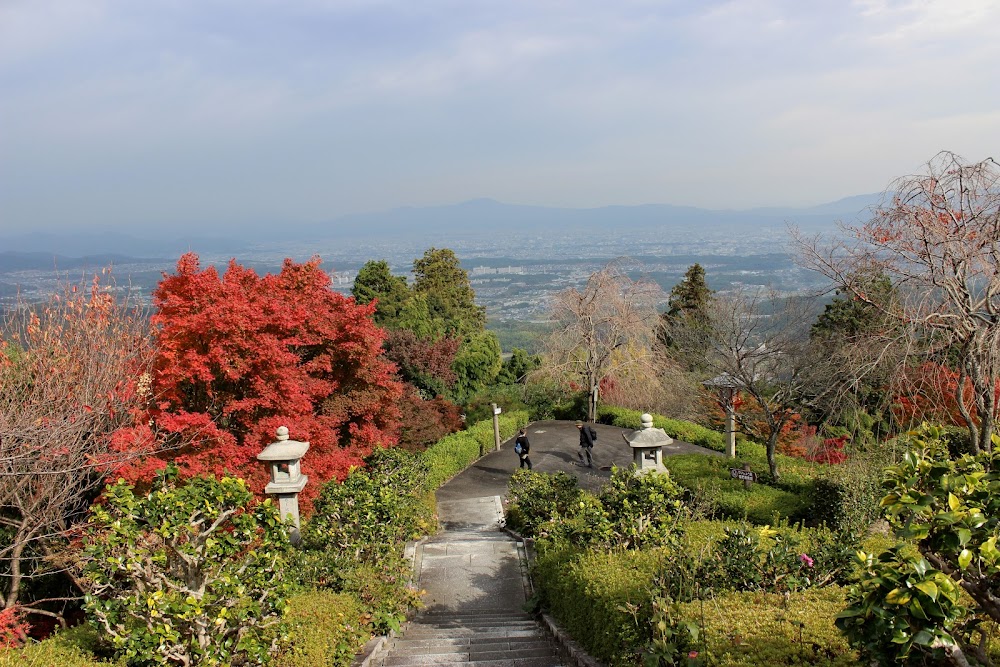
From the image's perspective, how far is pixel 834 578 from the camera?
225 inches

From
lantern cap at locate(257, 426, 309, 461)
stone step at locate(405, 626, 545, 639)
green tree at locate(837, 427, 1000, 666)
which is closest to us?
green tree at locate(837, 427, 1000, 666)

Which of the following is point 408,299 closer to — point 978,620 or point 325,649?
point 325,649

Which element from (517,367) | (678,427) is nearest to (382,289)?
(517,367)

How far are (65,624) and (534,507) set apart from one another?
21.7ft

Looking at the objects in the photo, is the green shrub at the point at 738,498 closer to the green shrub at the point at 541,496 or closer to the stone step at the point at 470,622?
the green shrub at the point at 541,496

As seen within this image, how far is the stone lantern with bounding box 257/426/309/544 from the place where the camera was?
27.8ft

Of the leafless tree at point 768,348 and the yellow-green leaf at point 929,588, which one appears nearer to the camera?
the yellow-green leaf at point 929,588

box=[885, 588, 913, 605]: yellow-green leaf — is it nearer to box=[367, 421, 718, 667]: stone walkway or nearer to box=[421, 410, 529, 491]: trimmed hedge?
box=[367, 421, 718, 667]: stone walkway

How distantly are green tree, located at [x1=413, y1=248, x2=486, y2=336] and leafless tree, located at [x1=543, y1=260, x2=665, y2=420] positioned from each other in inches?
383

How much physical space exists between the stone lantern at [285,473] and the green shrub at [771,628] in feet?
17.3

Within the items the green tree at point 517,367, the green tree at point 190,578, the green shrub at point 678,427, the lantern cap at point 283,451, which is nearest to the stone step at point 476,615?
the lantern cap at point 283,451

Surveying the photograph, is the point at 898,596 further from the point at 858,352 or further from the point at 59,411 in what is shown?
the point at 59,411

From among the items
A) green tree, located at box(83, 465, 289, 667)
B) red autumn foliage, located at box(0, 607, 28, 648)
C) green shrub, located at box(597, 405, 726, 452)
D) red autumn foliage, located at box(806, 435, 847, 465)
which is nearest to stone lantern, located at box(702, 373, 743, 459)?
red autumn foliage, located at box(806, 435, 847, 465)

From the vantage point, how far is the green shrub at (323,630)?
5959 mm
